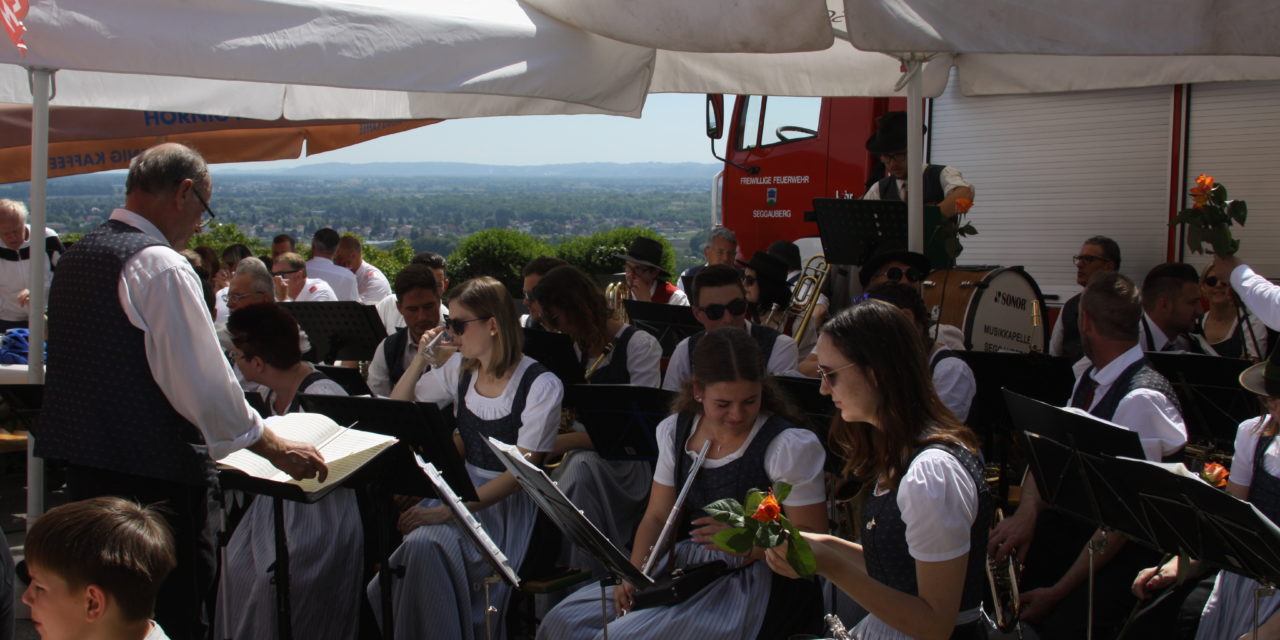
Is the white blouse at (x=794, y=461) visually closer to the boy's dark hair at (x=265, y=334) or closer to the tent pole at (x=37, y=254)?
the boy's dark hair at (x=265, y=334)

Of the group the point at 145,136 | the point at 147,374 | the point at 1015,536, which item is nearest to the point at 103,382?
the point at 147,374

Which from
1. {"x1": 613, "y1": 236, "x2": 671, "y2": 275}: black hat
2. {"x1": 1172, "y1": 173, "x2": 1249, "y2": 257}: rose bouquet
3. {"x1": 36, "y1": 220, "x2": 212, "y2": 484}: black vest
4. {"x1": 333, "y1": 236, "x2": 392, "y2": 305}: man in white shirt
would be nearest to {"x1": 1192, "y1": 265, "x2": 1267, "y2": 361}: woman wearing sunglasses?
{"x1": 1172, "y1": 173, "x2": 1249, "y2": 257}: rose bouquet

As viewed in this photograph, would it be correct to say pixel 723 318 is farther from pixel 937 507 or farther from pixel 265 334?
pixel 937 507

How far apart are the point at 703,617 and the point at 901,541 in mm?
981

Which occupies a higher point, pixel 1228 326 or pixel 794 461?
pixel 1228 326

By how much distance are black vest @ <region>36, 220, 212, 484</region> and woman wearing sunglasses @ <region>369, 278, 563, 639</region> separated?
1067mm

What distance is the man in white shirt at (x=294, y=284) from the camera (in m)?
8.66

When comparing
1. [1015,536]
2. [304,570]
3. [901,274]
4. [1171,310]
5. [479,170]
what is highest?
[479,170]

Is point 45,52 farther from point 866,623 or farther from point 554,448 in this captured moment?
point 866,623

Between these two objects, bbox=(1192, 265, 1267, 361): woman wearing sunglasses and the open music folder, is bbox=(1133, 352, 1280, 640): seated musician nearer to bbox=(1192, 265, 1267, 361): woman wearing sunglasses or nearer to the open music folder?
bbox=(1192, 265, 1267, 361): woman wearing sunglasses

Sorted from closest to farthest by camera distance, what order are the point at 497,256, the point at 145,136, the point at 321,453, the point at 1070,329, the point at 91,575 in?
the point at 91,575
the point at 321,453
the point at 1070,329
the point at 145,136
the point at 497,256

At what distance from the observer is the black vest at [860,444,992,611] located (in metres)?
2.83

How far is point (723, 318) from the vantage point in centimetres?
547

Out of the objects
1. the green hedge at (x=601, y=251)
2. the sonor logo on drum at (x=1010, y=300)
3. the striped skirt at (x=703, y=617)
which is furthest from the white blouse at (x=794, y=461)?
the green hedge at (x=601, y=251)
